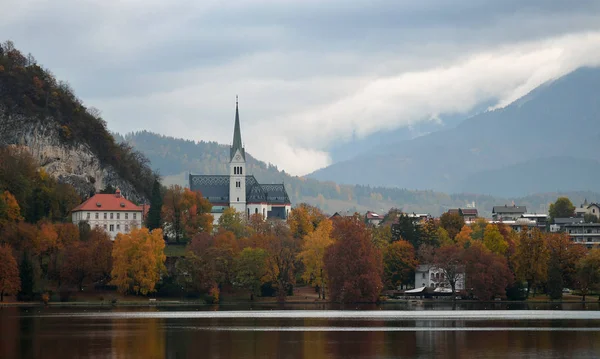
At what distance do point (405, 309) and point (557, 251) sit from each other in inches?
1324

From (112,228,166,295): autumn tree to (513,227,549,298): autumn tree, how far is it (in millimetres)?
53348

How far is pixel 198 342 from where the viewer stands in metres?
76.6

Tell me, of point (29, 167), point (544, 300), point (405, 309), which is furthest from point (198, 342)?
point (29, 167)

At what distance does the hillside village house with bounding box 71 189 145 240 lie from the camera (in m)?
176

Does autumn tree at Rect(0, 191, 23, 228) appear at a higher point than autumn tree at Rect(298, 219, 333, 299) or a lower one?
higher

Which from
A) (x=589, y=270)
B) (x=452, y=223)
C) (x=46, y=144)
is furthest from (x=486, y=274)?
(x=46, y=144)

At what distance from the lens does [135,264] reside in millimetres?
142375

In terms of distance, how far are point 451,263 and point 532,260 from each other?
12531 millimetres

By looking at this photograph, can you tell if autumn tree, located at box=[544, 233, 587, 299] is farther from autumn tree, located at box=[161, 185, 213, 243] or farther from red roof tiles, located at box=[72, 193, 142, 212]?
red roof tiles, located at box=[72, 193, 142, 212]

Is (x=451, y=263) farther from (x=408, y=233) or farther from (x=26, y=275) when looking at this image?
(x=26, y=275)

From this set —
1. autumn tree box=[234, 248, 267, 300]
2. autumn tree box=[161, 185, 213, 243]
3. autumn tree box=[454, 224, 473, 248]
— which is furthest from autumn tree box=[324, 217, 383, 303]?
autumn tree box=[161, 185, 213, 243]

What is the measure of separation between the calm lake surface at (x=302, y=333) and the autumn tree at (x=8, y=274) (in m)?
6.86

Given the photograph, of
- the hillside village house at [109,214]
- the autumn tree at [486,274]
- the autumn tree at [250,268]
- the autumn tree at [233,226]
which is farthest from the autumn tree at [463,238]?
the hillside village house at [109,214]

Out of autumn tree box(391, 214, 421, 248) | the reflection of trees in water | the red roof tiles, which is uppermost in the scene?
the red roof tiles
